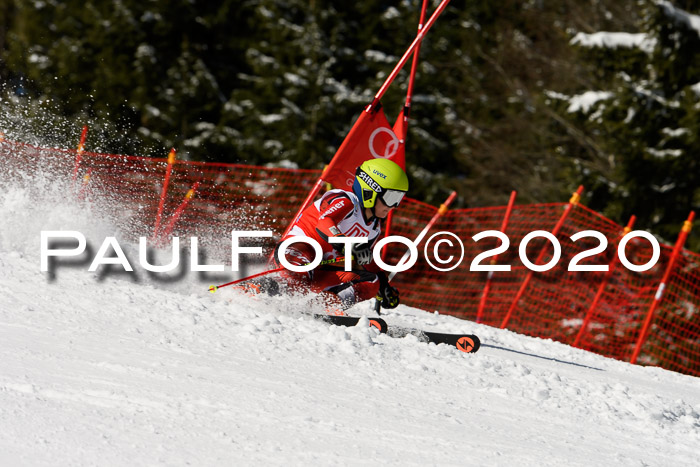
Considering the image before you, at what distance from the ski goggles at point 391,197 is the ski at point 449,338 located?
995mm

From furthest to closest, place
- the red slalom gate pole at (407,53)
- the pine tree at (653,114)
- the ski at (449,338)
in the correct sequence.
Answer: the pine tree at (653,114) → the red slalom gate pole at (407,53) → the ski at (449,338)

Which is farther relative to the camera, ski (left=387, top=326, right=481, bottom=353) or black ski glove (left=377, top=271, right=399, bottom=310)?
black ski glove (left=377, top=271, right=399, bottom=310)

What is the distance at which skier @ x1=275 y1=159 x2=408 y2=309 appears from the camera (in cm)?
600

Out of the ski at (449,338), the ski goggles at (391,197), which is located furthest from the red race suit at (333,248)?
the ski at (449,338)

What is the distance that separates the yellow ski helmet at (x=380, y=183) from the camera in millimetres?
6012

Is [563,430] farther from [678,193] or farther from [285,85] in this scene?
[285,85]

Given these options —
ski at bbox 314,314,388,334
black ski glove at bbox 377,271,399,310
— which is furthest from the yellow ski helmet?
ski at bbox 314,314,388,334

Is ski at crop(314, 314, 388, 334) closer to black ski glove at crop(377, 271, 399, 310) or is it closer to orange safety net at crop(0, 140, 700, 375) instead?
black ski glove at crop(377, 271, 399, 310)

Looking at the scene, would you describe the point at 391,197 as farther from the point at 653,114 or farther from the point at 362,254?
the point at 653,114

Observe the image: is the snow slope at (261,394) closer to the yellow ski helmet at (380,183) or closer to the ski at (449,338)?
the ski at (449,338)

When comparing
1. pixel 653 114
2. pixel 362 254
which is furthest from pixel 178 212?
pixel 653 114

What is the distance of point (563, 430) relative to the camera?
159 inches

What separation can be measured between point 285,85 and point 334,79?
57.5 inches

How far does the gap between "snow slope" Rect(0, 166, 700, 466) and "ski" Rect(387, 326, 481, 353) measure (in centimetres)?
27
